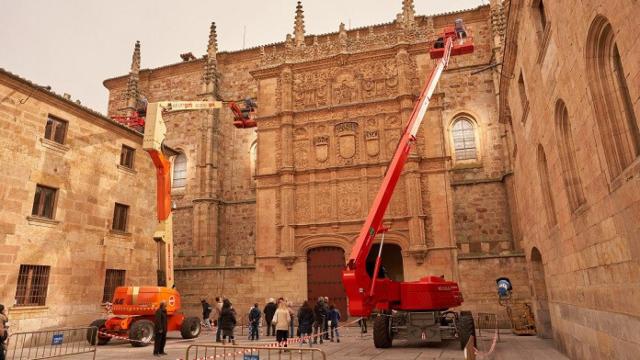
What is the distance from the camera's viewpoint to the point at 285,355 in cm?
1177

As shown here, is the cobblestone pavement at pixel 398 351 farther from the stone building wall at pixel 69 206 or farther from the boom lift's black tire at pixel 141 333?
the stone building wall at pixel 69 206

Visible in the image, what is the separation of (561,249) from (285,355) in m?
7.57

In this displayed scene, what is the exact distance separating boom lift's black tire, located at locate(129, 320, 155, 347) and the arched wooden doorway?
8100 mm

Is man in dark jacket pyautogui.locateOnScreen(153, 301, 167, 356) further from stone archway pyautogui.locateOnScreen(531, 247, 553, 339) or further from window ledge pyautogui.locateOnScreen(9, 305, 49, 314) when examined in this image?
stone archway pyautogui.locateOnScreen(531, 247, 553, 339)

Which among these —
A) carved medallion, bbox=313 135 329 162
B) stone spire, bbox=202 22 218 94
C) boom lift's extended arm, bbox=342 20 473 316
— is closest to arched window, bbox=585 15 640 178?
boom lift's extended arm, bbox=342 20 473 316

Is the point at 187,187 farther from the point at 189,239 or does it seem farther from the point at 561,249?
the point at 561,249

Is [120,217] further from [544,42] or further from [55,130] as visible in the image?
[544,42]

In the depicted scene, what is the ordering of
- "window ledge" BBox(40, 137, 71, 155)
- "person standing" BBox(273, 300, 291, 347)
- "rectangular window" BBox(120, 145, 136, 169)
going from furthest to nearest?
1. "rectangular window" BBox(120, 145, 136, 169)
2. "window ledge" BBox(40, 137, 71, 155)
3. "person standing" BBox(273, 300, 291, 347)

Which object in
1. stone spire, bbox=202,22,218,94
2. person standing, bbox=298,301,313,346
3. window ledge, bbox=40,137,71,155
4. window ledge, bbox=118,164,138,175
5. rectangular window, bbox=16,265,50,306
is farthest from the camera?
stone spire, bbox=202,22,218,94

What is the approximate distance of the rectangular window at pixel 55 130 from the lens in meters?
15.8

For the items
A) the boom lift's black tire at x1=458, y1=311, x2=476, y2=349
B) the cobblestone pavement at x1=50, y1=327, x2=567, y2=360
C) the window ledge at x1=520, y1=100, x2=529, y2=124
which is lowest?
the cobblestone pavement at x1=50, y1=327, x2=567, y2=360

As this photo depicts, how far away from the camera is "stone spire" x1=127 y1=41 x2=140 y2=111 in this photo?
31.8 meters

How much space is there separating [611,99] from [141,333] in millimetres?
13745

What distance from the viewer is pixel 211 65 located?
102 ft
